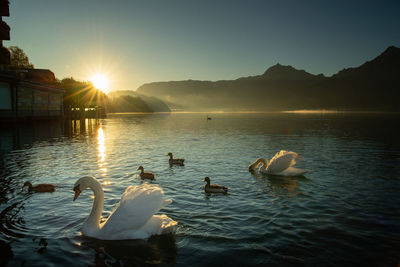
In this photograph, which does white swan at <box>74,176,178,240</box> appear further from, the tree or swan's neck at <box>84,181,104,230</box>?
the tree

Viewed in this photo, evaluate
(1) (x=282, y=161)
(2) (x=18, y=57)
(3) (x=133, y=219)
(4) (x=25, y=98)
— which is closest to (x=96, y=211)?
(3) (x=133, y=219)

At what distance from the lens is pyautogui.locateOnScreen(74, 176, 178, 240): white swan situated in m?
6.84

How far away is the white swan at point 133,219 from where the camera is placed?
6.84 meters

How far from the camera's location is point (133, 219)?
6816 millimetres

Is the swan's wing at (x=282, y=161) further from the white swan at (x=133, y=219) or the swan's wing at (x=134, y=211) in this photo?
the swan's wing at (x=134, y=211)

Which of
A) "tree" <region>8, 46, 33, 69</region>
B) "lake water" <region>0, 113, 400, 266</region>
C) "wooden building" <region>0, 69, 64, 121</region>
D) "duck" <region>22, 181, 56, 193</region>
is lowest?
"lake water" <region>0, 113, 400, 266</region>

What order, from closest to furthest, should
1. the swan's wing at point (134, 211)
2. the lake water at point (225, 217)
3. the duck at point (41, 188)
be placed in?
1. the lake water at point (225, 217)
2. the swan's wing at point (134, 211)
3. the duck at point (41, 188)

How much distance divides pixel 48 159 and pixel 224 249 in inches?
621

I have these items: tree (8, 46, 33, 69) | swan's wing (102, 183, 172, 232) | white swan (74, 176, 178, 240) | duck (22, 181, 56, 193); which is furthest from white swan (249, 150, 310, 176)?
tree (8, 46, 33, 69)

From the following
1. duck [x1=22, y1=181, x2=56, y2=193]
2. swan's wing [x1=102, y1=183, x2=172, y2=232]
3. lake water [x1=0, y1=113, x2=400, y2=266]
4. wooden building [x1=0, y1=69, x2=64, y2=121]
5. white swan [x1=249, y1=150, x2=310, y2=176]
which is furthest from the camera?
wooden building [x1=0, y1=69, x2=64, y2=121]

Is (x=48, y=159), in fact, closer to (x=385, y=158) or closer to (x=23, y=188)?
(x=23, y=188)

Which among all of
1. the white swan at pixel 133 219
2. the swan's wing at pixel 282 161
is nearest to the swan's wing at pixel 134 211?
the white swan at pixel 133 219

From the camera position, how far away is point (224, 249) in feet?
22.4

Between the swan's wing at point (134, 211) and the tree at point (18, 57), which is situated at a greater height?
the tree at point (18, 57)
